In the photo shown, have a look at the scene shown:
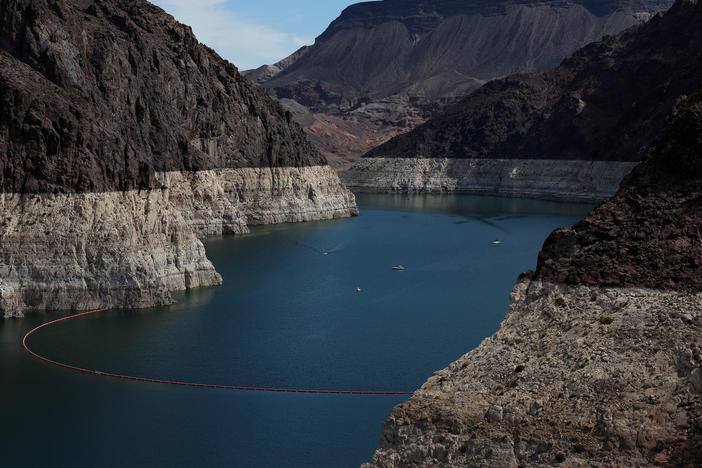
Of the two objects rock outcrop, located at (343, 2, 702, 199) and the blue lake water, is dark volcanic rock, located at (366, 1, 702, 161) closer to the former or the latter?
rock outcrop, located at (343, 2, 702, 199)

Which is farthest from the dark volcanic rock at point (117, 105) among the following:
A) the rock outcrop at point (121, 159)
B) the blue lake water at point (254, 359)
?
the blue lake water at point (254, 359)

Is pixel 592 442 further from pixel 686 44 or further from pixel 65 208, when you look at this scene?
pixel 686 44

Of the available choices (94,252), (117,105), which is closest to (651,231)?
(94,252)

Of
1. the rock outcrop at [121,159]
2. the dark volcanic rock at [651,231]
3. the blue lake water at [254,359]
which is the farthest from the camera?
the rock outcrop at [121,159]

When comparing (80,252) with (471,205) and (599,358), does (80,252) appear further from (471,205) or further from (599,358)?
(471,205)

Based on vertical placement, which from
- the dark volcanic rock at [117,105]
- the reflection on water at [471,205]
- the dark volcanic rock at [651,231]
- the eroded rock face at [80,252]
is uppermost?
the dark volcanic rock at [117,105]

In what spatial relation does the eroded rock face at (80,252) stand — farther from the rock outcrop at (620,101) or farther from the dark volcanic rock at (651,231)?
the rock outcrop at (620,101)

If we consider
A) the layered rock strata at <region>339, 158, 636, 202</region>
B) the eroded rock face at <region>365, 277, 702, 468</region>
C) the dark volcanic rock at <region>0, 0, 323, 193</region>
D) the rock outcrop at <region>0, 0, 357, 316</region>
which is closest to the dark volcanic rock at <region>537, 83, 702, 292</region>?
the eroded rock face at <region>365, 277, 702, 468</region>
